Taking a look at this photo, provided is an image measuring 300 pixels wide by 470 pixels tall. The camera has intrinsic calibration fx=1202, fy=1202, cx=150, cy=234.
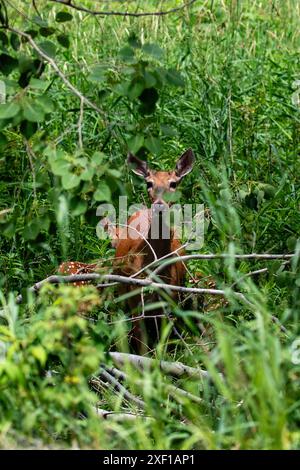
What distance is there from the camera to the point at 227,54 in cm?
825

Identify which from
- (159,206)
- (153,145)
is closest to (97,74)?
(153,145)

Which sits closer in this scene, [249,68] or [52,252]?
[52,252]

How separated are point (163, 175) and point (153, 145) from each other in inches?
81.1

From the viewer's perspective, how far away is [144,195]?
25.1 feet

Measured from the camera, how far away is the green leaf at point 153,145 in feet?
16.5

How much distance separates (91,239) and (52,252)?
34cm

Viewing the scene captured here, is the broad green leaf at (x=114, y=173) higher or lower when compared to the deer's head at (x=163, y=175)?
higher

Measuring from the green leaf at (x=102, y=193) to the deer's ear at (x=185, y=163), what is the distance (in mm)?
2329

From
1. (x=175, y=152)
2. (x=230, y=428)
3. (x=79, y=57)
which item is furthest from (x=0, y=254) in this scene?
(x=230, y=428)

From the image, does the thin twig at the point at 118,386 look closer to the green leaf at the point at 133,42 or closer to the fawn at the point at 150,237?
the fawn at the point at 150,237

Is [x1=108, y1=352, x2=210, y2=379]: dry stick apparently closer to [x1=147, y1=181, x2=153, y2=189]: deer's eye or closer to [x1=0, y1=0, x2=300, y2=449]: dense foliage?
[x1=0, y1=0, x2=300, y2=449]: dense foliage

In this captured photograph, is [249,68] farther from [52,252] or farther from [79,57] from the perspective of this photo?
[52,252]

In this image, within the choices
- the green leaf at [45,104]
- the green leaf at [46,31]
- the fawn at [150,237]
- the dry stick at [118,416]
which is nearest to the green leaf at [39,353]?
the dry stick at [118,416]

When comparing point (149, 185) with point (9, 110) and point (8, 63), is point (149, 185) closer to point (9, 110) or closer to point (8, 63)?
point (8, 63)
